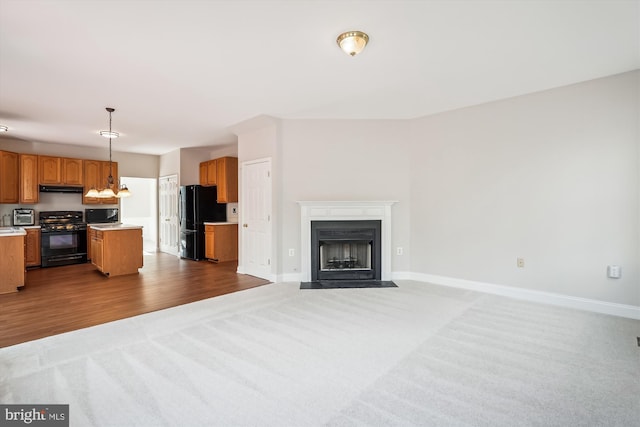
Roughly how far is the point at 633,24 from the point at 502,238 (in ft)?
8.18

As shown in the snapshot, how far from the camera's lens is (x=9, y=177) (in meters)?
6.11

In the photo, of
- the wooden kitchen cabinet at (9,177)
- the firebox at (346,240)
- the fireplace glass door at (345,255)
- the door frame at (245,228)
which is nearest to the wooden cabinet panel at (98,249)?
the wooden kitchen cabinet at (9,177)

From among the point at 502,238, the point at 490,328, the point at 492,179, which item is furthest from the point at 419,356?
the point at 492,179

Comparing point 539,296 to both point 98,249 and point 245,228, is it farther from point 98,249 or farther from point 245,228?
point 98,249

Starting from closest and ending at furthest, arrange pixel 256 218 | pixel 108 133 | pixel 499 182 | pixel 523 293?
1. pixel 523 293
2. pixel 499 182
3. pixel 256 218
4. pixel 108 133

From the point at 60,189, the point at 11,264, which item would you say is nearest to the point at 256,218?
the point at 11,264

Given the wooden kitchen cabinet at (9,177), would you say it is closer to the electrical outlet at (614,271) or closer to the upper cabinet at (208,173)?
the upper cabinet at (208,173)

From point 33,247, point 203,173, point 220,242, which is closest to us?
point 33,247

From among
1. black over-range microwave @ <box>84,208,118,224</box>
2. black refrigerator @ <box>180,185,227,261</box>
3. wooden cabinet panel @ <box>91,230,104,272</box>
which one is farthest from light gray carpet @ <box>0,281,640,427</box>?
black over-range microwave @ <box>84,208,118,224</box>

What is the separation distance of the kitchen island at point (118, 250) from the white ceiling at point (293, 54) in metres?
1.96

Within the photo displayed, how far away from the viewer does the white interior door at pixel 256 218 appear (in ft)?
16.9

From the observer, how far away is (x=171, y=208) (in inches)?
320

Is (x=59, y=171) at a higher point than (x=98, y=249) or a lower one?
higher

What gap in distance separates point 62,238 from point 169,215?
2247mm
